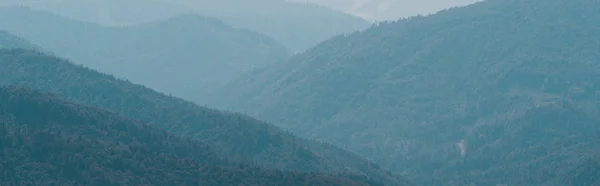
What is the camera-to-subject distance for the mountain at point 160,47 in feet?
470

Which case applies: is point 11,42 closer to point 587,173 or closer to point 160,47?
point 160,47

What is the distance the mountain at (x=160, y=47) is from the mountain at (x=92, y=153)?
77.6m

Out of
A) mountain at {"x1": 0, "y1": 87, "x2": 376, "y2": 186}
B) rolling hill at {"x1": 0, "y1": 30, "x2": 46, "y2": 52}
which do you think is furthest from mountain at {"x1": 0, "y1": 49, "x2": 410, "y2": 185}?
rolling hill at {"x1": 0, "y1": 30, "x2": 46, "y2": 52}

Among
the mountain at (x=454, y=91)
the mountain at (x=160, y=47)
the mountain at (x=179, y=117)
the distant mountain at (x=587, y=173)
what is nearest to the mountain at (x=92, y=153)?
the mountain at (x=179, y=117)

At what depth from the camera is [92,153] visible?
48688 mm

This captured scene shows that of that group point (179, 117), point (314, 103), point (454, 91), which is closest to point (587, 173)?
point (179, 117)

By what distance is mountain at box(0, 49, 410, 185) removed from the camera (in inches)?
2699

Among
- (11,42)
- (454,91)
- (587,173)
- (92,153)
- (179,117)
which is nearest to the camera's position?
(92,153)

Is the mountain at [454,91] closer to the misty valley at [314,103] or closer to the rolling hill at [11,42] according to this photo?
the misty valley at [314,103]

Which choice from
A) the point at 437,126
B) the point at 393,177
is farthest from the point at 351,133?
the point at 393,177

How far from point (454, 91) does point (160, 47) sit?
194 feet

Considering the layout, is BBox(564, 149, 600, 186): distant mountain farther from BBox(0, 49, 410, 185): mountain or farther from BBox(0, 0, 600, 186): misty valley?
BBox(0, 49, 410, 185): mountain

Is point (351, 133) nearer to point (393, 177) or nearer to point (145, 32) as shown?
point (393, 177)

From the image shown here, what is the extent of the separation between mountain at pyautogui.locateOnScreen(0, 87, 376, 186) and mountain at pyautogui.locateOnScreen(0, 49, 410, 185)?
906cm
